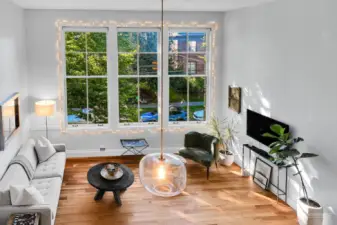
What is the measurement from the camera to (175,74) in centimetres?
866

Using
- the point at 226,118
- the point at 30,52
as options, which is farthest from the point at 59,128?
the point at 226,118

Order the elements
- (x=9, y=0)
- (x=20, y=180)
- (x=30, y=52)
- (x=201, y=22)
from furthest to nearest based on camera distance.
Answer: (x=201, y=22) < (x=30, y=52) < (x=9, y=0) < (x=20, y=180)

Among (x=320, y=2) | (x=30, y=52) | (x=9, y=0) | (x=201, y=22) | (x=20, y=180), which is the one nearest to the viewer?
(x=320, y=2)

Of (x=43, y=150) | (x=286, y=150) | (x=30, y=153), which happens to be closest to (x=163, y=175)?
(x=286, y=150)

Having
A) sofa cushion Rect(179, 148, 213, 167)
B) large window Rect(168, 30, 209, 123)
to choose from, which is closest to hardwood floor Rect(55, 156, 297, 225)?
sofa cushion Rect(179, 148, 213, 167)

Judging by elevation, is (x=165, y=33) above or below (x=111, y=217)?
above

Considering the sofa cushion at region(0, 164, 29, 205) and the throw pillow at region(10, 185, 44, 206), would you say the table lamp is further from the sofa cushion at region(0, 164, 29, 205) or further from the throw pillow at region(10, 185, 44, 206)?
the throw pillow at region(10, 185, 44, 206)

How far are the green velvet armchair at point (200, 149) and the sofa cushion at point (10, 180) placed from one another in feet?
10.4

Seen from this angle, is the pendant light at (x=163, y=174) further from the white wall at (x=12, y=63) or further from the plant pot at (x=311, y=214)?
the white wall at (x=12, y=63)

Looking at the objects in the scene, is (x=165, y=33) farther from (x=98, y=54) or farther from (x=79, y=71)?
(x=79, y=71)

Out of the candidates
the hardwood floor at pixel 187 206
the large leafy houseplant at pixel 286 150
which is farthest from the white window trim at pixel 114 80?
the large leafy houseplant at pixel 286 150

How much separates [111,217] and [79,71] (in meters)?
3.85

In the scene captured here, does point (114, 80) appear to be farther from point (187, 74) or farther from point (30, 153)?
point (30, 153)

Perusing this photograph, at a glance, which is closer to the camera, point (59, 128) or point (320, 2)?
point (320, 2)
